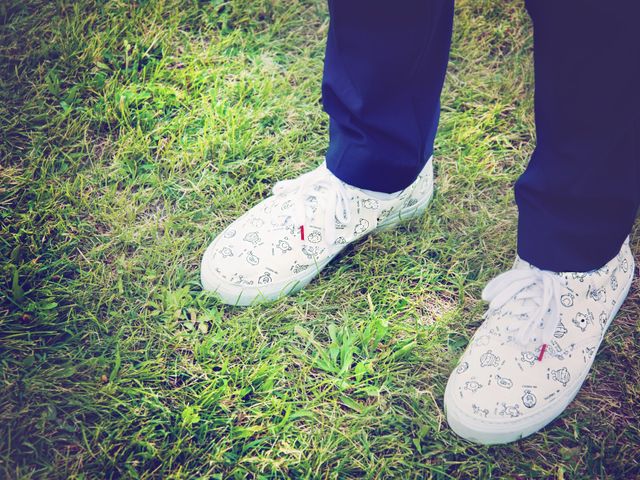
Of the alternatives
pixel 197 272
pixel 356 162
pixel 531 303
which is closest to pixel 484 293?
pixel 531 303

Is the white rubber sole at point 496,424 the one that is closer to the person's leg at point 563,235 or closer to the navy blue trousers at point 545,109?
→ the person's leg at point 563,235

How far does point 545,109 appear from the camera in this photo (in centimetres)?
105

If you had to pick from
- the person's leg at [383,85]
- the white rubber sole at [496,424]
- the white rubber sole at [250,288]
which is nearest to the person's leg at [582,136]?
the person's leg at [383,85]

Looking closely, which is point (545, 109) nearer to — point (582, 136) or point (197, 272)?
point (582, 136)

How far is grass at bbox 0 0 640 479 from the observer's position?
1.24m

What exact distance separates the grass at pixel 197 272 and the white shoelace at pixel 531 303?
0.60 feet

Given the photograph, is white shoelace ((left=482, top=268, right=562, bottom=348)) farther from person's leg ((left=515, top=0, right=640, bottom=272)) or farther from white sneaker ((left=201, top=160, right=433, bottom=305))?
white sneaker ((left=201, top=160, right=433, bottom=305))

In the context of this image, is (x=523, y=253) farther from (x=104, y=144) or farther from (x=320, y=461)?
(x=104, y=144)

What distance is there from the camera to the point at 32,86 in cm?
179

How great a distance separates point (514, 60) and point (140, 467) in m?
1.78

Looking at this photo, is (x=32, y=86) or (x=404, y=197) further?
(x=32, y=86)

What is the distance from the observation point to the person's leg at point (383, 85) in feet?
3.58

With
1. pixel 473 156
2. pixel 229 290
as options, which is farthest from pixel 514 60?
pixel 229 290

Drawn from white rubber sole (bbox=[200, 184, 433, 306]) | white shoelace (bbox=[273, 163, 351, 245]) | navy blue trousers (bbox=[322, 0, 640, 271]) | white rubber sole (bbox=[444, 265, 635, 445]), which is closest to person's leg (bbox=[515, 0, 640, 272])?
navy blue trousers (bbox=[322, 0, 640, 271])
